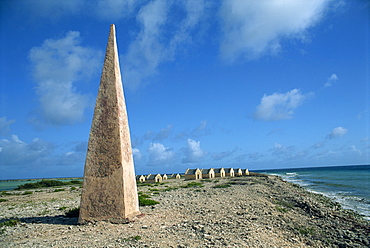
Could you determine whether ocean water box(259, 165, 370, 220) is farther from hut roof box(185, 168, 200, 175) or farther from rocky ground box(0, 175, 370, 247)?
hut roof box(185, 168, 200, 175)

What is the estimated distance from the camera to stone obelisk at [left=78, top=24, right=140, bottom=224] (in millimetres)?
10719

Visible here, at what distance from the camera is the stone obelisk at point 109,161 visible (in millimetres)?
10719

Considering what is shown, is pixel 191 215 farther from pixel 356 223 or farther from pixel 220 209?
pixel 356 223

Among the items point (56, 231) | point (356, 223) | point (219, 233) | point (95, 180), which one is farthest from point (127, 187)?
point (356, 223)

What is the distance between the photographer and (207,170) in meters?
55.8

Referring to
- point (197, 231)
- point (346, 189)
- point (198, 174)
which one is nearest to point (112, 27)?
point (197, 231)

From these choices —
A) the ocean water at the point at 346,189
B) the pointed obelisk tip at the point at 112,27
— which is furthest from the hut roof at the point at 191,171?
the pointed obelisk tip at the point at 112,27

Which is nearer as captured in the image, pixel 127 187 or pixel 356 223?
pixel 127 187

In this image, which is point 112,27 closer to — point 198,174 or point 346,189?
point 346,189

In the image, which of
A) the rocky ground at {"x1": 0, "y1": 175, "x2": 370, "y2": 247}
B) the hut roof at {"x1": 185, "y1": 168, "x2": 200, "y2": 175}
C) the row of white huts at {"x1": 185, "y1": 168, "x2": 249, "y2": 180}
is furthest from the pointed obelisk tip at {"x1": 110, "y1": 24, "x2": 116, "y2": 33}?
the hut roof at {"x1": 185, "y1": 168, "x2": 200, "y2": 175}

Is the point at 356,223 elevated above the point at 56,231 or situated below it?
below

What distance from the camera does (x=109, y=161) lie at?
11.0m

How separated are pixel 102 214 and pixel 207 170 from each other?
46402 millimetres

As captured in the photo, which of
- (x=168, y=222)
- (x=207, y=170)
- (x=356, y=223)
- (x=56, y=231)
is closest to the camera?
(x=56, y=231)
